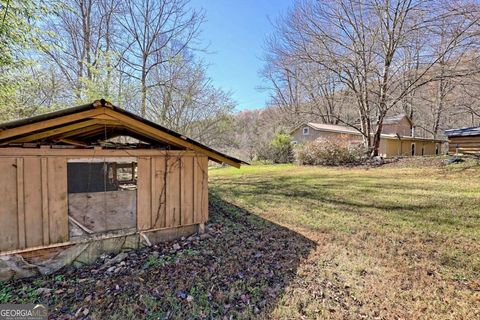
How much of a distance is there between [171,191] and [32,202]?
6.85 ft

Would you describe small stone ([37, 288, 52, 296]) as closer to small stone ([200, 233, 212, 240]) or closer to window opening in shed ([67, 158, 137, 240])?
window opening in shed ([67, 158, 137, 240])

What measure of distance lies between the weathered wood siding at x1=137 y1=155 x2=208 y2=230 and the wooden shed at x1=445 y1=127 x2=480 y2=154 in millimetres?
17595

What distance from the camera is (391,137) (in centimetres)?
2119

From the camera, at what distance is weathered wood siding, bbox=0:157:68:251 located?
342 cm

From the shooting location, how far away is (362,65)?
15031 millimetres

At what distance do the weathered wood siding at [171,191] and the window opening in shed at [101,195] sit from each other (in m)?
0.17

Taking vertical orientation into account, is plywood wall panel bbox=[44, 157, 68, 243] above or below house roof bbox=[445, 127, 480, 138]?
below

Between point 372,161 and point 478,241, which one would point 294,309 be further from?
point 372,161

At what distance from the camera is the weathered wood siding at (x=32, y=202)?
3422 millimetres

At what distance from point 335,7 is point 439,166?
10921 millimetres

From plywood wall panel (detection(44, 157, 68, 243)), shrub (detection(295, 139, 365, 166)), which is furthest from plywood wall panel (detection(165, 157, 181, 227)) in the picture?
shrub (detection(295, 139, 365, 166))

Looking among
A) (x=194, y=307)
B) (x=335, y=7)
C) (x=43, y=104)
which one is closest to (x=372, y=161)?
(x=335, y=7)

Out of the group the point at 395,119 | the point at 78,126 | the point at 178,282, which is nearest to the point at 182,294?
the point at 178,282

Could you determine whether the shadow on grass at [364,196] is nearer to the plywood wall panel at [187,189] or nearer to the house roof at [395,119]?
the plywood wall panel at [187,189]
